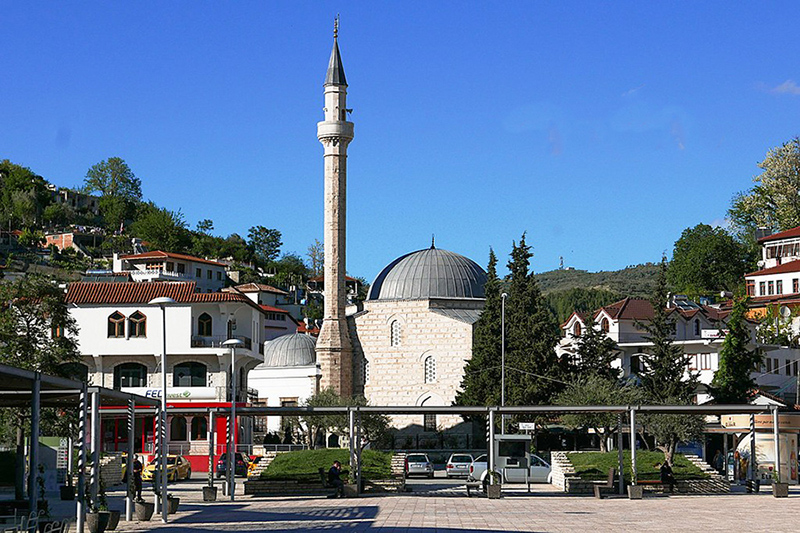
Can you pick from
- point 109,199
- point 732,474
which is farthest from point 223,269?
point 732,474

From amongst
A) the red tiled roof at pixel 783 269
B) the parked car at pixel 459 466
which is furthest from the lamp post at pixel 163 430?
the red tiled roof at pixel 783 269

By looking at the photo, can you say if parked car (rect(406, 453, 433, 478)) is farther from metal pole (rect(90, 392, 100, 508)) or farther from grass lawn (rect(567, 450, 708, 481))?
metal pole (rect(90, 392, 100, 508))

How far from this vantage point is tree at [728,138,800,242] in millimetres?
88062

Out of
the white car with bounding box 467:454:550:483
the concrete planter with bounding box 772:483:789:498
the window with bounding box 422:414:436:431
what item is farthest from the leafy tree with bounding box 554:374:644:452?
the concrete planter with bounding box 772:483:789:498

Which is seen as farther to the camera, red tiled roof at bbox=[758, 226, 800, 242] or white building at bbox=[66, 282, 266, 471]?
red tiled roof at bbox=[758, 226, 800, 242]

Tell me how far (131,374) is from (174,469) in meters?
9.47

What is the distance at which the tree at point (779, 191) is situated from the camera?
88062mm

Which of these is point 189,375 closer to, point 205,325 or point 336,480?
point 205,325

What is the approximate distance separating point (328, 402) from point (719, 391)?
20983 millimetres

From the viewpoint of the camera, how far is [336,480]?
108 feet

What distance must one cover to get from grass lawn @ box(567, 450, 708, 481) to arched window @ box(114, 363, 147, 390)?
21356mm

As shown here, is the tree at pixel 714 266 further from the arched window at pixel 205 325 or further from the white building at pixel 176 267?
the arched window at pixel 205 325

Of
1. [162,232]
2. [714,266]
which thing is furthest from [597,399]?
[162,232]

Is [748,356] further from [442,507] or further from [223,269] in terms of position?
[223,269]
